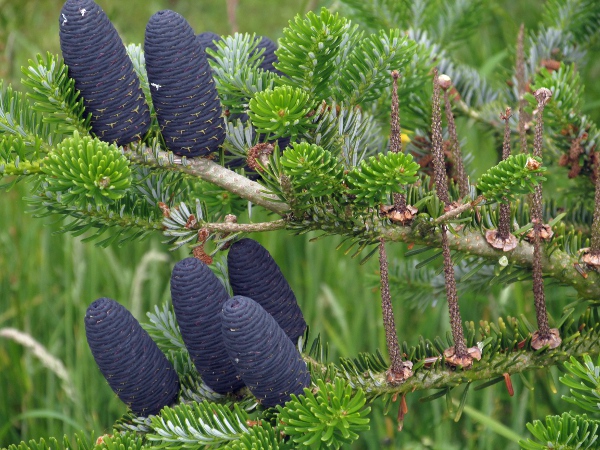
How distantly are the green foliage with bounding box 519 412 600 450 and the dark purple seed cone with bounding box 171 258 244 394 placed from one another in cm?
29

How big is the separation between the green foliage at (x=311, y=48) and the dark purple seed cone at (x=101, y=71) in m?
0.15

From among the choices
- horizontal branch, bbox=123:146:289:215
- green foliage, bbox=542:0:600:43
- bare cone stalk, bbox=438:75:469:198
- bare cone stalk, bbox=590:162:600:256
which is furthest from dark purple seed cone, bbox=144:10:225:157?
green foliage, bbox=542:0:600:43

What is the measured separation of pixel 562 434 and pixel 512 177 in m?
0.23

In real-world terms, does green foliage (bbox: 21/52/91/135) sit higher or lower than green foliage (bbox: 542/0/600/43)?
lower

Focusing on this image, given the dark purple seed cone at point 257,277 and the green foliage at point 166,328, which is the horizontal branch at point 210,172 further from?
the green foliage at point 166,328

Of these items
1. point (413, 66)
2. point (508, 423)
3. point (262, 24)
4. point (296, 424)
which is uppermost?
point (262, 24)

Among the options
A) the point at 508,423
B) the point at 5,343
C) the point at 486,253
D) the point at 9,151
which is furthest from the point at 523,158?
the point at 5,343

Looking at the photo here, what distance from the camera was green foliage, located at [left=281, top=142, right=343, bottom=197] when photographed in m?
0.58

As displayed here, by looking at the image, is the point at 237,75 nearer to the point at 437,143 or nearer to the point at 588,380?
the point at 437,143

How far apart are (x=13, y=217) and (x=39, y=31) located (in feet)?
4.13

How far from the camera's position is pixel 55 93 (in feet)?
2.07

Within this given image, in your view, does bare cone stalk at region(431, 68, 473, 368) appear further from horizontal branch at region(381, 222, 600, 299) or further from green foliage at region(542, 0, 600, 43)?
green foliage at region(542, 0, 600, 43)

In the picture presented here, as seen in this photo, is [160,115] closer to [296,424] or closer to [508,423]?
[296,424]

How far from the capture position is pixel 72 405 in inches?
71.0
